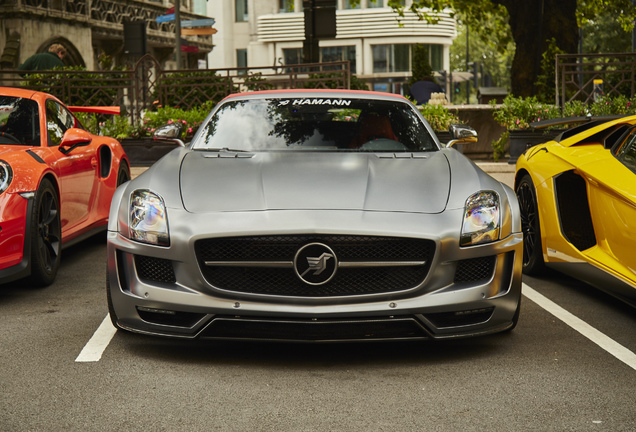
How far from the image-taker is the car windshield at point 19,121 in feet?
22.8

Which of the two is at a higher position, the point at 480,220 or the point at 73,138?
the point at 73,138

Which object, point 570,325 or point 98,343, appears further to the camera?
point 570,325

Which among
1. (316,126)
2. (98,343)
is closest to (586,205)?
(316,126)

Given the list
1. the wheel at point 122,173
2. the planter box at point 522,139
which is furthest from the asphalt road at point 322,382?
the planter box at point 522,139

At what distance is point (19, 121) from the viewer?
7.05 meters

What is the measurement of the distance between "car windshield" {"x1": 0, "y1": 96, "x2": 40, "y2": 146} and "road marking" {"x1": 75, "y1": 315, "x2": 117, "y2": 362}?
217 centimetres

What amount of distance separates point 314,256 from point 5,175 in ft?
8.92

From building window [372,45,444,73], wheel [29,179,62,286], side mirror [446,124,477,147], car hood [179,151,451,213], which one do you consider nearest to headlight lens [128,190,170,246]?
car hood [179,151,451,213]

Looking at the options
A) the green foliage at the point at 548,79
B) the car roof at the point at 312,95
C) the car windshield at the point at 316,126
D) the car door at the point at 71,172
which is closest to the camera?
the car windshield at the point at 316,126

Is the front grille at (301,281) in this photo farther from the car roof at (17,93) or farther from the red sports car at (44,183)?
the car roof at (17,93)

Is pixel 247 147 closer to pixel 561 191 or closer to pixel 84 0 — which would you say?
pixel 561 191

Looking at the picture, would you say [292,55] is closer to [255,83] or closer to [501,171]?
[255,83]

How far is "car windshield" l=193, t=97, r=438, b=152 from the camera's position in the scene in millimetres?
5715

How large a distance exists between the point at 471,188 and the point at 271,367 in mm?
1389
